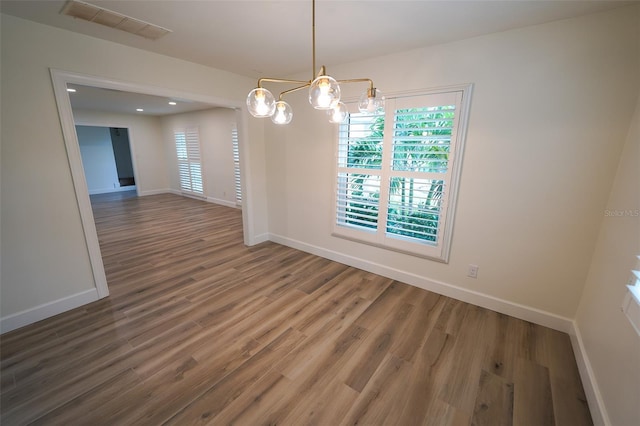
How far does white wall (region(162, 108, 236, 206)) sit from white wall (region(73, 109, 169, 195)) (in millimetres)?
1022

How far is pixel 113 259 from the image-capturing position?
3.54 meters

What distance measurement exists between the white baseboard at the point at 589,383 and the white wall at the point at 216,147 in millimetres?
6485

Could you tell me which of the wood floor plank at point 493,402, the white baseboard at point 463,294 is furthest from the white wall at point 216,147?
the wood floor plank at point 493,402

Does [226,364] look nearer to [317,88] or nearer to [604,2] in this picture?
[317,88]

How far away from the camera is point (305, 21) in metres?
1.97

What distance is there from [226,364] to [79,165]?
7.44 feet

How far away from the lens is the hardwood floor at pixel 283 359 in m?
1.50

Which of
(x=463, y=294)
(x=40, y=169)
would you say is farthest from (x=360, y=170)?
(x=40, y=169)

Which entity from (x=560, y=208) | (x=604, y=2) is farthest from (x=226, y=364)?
(x=604, y=2)

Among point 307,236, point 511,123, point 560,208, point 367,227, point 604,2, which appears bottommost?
point 307,236

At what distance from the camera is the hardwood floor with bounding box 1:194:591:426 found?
1.50 metres

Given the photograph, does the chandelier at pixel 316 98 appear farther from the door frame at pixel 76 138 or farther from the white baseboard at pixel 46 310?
the white baseboard at pixel 46 310

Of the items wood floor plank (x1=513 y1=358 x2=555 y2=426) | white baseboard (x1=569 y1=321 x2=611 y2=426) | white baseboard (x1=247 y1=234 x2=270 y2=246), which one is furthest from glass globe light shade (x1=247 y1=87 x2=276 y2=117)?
white baseboard (x1=247 y1=234 x2=270 y2=246)

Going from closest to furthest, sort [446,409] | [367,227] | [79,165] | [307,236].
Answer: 1. [446,409]
2. [79,165]
3. [367,227]
4. [307,236]
